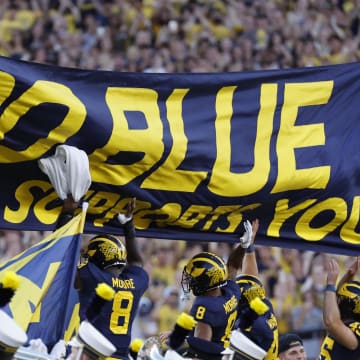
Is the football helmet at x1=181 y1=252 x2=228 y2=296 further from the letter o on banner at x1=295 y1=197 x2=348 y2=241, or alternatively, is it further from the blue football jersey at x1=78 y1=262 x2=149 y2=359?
the letter o on banner at x1=295 y1=197 x2=348 y2=241

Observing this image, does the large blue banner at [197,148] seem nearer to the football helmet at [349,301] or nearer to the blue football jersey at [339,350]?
the football helmet at [349,301]

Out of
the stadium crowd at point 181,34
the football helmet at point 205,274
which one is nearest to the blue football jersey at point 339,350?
the football helmet at point 205,274

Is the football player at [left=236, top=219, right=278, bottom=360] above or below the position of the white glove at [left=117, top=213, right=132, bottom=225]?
below

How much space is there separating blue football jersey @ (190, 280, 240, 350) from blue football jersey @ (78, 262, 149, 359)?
0.47 m

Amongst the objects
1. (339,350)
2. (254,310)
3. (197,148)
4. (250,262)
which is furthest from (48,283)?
(250,262)

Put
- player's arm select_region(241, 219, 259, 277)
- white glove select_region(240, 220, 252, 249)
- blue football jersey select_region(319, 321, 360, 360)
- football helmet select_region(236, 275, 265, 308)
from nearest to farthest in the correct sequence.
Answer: blue football jersey select_region(319, 321, 360, 360) < football helmet select_region(236, 275, 265, 308) < white glove select_region(240, 220, 252, 249) < player's arm select_region(241, 219, 259, 277)

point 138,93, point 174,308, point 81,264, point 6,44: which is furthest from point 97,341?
point 6,44

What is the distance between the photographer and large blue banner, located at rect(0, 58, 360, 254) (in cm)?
825

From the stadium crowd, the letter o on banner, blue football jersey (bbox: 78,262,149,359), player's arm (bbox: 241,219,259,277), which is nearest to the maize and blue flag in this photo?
blue football jersey (bbox: 78,262,149,359)

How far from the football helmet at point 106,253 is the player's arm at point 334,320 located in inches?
53.4

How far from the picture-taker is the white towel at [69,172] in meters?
7.90

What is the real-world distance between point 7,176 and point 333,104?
2.48 meters

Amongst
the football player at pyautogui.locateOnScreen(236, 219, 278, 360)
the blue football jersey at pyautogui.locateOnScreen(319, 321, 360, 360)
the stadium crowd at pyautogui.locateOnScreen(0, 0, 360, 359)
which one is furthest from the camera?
the stadium crowd at pyautogui.locateOnScreen(0, 0, 360, 359)

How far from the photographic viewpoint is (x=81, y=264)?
8.37 meters
